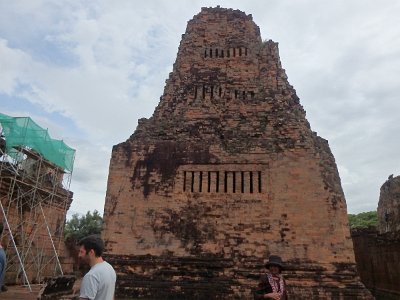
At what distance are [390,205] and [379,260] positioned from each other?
165 inches

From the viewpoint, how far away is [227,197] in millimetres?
Answer: 10070

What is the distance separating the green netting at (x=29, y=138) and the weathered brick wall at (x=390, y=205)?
17.0m

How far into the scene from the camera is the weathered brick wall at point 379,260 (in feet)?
41.3

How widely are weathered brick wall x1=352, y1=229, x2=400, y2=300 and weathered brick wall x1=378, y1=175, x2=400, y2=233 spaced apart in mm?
2066

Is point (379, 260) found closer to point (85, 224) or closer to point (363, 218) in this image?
point (363, 218)

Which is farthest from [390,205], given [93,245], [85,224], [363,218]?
[85,224]

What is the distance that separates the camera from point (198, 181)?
1042 centimetres

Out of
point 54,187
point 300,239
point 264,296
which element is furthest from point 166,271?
point 54,187

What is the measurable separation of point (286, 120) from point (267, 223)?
3.24m

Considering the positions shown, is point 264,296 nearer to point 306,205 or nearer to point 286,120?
point 306,205

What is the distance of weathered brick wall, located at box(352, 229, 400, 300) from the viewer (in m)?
12.6

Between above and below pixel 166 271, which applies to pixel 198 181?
above

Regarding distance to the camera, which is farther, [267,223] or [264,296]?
[267,223]

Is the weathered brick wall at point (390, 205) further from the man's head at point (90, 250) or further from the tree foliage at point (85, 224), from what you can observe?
the tree foliage at point (85, 224)
